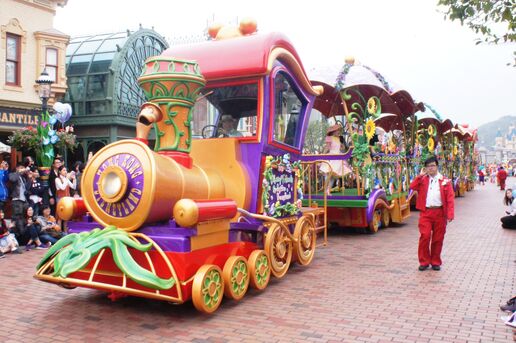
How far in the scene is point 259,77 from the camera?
234 inches

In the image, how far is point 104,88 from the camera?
21.8 meters

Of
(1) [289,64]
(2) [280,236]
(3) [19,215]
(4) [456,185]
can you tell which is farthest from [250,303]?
(4) [456,185]

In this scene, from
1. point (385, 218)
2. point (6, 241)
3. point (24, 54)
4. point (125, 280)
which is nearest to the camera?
point (125, 280)

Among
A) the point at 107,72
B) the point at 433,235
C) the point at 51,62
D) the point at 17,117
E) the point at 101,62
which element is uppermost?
the point at 101,62

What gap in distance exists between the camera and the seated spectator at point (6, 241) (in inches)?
320

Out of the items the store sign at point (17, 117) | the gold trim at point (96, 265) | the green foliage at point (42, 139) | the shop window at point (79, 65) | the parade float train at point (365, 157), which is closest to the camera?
the gold trim at point (96, 265)

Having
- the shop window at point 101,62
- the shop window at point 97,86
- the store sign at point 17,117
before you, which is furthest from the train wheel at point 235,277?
the shop window at point 101,62

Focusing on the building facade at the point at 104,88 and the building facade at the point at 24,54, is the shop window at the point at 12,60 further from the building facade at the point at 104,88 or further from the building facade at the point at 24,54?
the building facade at the point at 104,88

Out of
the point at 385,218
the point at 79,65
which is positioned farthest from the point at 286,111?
the point at 79,65

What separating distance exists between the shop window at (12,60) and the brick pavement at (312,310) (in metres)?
12.0

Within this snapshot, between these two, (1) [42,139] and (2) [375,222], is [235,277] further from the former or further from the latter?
(1) [42,139]

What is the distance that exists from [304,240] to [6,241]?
5.10m

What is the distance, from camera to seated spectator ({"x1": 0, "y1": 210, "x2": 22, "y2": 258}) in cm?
812

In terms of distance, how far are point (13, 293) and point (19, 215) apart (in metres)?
3.47
